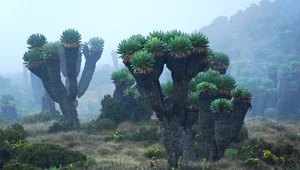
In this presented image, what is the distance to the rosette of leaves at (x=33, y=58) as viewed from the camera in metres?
22.6

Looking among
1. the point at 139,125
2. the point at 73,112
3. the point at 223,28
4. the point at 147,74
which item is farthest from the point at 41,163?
the point at 223,28

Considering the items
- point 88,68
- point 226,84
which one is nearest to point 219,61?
point 226,84

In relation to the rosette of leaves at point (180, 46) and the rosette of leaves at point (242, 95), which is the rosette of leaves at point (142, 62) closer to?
the rosette of leaves at point (180, 46)

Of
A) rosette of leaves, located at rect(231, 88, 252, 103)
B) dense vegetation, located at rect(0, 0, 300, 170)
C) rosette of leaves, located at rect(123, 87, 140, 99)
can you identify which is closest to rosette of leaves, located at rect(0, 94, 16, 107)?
dense vegetation, located at rect(0, 0, 300, 170)

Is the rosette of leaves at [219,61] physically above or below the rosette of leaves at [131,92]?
above

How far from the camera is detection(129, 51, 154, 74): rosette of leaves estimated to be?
39.0ft

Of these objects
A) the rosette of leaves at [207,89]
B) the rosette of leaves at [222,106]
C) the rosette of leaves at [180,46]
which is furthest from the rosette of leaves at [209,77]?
the rosette of leaves at [180,46]

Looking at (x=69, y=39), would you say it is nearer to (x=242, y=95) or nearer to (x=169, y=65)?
(x=169, y=65)

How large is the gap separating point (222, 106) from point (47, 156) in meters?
8.54

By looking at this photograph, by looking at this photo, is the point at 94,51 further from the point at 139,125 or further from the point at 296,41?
the point at 296,41

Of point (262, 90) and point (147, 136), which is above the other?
point (262, 90)

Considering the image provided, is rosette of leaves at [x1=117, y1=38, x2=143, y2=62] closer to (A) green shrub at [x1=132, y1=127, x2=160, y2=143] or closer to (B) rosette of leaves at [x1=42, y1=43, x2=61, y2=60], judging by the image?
(A) green shrub at [x1=132, y1=127, x2=160, y2=143]

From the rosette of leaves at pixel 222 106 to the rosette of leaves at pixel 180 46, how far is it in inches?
117

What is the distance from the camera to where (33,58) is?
22.6 metres
